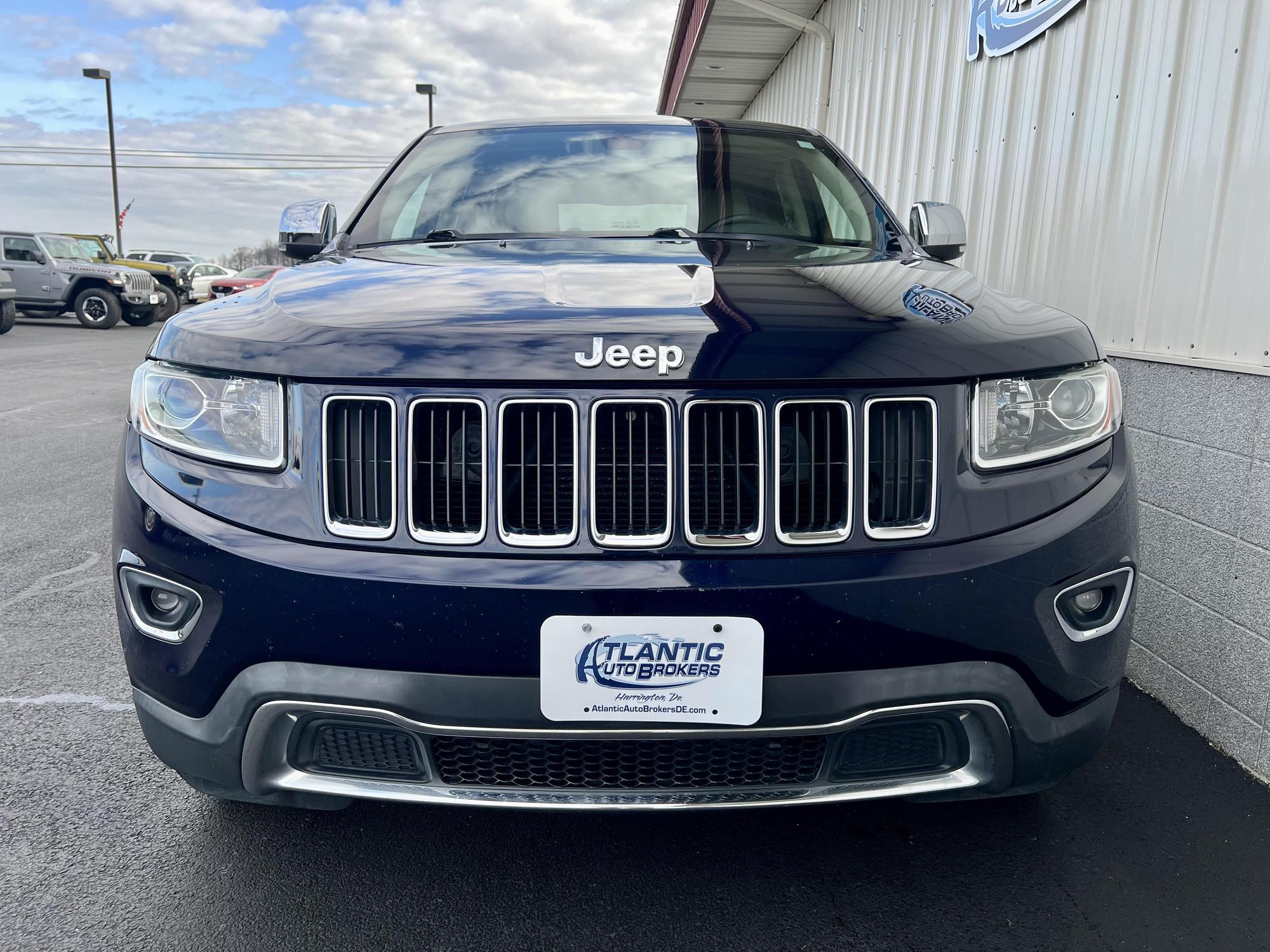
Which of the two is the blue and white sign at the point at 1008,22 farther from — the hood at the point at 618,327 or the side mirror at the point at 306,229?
the side mirror at the point at 306,229

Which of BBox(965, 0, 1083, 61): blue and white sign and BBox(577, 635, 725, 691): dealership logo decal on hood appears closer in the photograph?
BBox(577, 635, 725, 691): dealership logo decal on hood

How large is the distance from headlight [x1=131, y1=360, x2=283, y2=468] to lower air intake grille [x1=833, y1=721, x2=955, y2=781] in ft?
3.57

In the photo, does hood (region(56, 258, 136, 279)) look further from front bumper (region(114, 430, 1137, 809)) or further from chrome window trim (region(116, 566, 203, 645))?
front bumper (region(114, 430, 1137, 809))

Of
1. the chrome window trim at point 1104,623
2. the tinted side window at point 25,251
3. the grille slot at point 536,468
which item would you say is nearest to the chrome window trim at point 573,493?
the grille slot at point 536,468

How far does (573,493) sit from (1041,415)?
2.81 feet

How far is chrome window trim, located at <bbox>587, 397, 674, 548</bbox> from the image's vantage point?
1607mm

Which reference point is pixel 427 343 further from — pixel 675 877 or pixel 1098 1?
pixel 1098 1

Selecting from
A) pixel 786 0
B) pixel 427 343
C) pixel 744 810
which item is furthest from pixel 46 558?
pixel 786 0

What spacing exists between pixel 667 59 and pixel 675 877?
40.1ft

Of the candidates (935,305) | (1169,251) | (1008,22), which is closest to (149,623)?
(935,305)

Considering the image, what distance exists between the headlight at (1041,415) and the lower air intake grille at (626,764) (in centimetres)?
60

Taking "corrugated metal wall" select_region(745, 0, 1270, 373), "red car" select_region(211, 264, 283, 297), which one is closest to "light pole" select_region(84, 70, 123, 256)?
"red car" select_region(211, 264, 283, 297)

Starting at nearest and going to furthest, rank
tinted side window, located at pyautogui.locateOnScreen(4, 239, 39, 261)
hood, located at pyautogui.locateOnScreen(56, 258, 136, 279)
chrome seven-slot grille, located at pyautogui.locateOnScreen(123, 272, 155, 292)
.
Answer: tinted side window, located at pyautogui.locateOnScreen(4, 239, 39, 261)
hood, located at pyautogui.locateOnScreen(56, 258, 136, 279)
chrome seven-slot grille, located at pyautogui.locateOnScreen(123, 272, 155, 292)

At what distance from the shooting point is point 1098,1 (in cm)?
355
